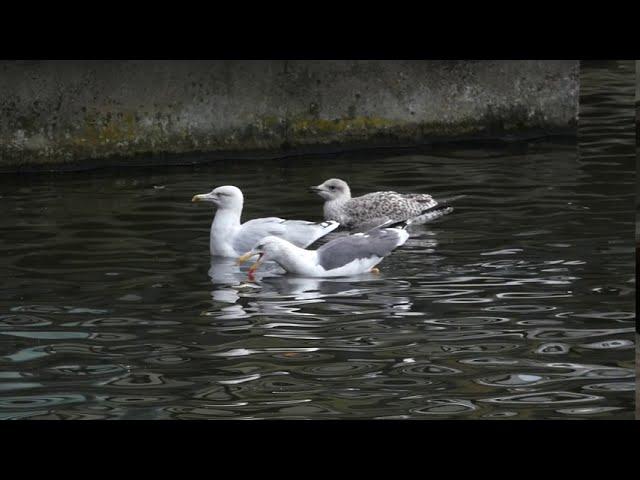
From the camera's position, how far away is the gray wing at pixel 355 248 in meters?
11.2

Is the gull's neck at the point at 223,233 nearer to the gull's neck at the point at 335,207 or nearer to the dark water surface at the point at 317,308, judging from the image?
the dark water surface at the point at 317,308

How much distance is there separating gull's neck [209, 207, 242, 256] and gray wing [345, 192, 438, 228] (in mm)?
1568

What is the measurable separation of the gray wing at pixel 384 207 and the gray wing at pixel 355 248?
118cm

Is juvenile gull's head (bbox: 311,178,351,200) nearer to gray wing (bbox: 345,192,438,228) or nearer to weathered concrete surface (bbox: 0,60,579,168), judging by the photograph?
gray wing (bbox: 345,192,438,228)

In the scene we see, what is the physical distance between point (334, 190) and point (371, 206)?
0.39 meters

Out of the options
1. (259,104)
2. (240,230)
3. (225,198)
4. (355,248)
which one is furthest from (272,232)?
(259,104)

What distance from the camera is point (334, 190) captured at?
13555 mm

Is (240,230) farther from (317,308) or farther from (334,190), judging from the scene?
(317,308)

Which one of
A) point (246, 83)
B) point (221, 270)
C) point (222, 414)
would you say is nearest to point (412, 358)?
point (222, 414)

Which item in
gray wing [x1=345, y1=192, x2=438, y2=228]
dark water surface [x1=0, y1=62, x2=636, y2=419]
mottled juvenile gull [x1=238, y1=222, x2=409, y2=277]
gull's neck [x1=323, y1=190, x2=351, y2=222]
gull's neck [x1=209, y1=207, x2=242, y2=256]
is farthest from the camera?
gull's neck [x1=323, y1=190, x2=351, y2=222]

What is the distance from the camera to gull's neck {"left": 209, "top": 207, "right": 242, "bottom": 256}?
11.9m

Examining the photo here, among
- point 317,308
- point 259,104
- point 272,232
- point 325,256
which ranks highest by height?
point 259,104

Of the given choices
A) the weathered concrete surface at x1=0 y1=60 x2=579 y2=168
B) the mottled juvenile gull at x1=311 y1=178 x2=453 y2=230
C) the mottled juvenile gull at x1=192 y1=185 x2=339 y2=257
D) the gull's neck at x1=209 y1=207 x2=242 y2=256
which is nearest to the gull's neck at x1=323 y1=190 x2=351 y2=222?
the mottled juvenile gull at x1=311 y1=178 x2=453 y2=230

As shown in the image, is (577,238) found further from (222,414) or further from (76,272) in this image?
(222,414)
